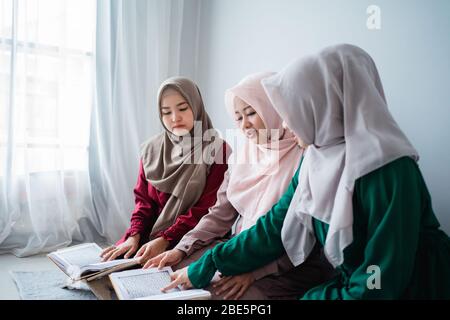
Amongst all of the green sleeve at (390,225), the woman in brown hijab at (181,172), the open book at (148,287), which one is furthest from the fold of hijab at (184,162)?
the green sleeve at (390,225)

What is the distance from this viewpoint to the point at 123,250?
1.73m

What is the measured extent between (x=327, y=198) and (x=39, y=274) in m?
1.55

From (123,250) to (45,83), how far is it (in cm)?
118

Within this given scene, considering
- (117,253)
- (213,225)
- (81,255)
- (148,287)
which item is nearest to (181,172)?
(213,225)

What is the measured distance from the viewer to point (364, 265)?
3.31ft

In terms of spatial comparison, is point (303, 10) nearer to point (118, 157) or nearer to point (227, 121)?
point (227, 121)

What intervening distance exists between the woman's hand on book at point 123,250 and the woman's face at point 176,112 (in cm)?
52

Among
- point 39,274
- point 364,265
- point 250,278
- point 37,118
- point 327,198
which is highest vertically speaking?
point 37,118

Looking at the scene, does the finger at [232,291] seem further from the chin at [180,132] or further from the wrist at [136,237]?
the chin at [180,132]

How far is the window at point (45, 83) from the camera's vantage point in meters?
2.20

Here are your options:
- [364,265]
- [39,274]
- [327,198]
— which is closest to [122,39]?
[39,274]

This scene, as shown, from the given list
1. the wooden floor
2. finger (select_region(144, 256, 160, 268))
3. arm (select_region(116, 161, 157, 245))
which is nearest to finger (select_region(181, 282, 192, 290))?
finger (select_region(144, 256, 160, 268))

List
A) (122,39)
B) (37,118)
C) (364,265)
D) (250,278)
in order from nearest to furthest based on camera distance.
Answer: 1. (364,265)
2. (250,278)
3. (37,118)
4. (122,39)
